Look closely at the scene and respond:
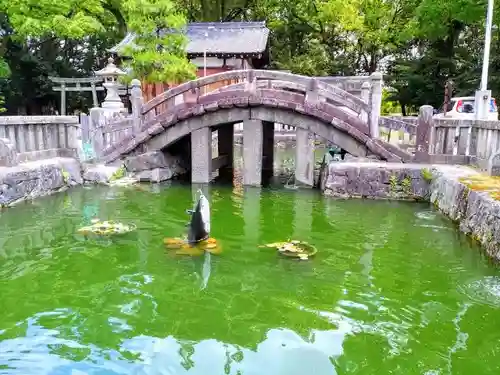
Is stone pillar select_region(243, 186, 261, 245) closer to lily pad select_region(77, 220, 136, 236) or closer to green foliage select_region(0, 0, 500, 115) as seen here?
lily pad select_region(77, 220, 136, 236)

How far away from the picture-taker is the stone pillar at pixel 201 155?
14.6 metres

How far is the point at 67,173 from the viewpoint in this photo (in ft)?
44.5

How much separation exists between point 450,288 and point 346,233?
2.87m

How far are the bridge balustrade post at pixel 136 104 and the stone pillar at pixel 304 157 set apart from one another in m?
4.93

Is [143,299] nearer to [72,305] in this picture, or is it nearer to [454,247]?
[72,305]

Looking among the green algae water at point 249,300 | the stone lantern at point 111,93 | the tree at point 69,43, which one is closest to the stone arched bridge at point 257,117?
the stone lantern at point 111,93

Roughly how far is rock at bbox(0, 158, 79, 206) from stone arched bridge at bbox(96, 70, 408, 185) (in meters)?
1.76

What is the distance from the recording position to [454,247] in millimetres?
8461

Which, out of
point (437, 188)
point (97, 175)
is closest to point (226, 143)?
point (97, 175)

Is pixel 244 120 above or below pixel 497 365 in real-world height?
above

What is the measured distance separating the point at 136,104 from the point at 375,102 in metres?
7.12

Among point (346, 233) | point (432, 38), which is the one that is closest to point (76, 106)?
point (432, 38)

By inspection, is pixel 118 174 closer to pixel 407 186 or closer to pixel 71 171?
pixel 71 171

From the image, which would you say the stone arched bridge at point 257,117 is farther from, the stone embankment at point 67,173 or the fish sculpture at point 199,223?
the fish sculpture at point 199,223
